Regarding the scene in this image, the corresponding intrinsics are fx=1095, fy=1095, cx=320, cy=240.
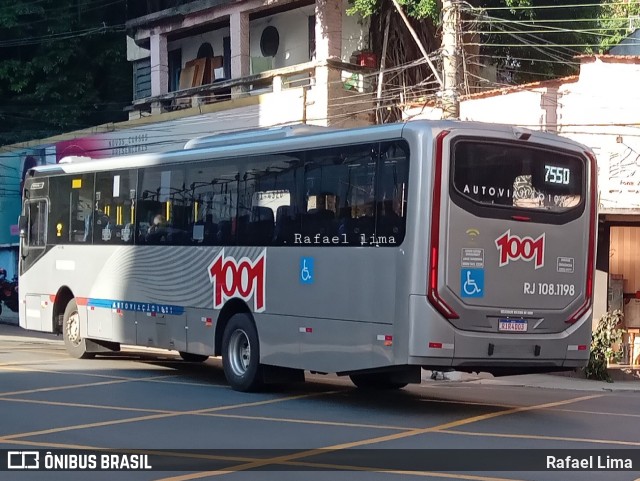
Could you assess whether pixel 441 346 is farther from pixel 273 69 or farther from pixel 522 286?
pixel 273 69

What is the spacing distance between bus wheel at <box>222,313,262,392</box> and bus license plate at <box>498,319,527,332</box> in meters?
3.67

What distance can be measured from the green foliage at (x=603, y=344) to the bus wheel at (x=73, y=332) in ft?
30.2

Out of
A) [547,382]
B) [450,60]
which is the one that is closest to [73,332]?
[450,60]

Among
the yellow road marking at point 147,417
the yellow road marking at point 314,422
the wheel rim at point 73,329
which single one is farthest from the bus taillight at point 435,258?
the wheel rim at point 73,329

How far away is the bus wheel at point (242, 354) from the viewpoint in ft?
49.2

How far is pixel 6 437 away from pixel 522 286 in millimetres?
6078

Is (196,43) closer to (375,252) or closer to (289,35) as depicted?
(289,35)

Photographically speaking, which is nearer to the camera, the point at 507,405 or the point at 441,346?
the point at 441,346

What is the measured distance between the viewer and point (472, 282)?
12.7 meters

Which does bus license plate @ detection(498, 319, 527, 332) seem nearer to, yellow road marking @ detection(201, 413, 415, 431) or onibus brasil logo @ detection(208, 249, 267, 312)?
yellow road marking @ detection(201, 413, 415, 431)

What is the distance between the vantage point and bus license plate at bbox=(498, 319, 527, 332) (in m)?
12.8

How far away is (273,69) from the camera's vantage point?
3167 centimetres

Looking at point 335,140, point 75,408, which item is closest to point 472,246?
point 335,140

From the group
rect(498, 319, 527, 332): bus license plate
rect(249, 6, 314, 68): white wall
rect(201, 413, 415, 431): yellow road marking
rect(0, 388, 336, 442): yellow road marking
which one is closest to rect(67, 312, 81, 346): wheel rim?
rect(0, 388, 336, 442): yellow road marking
